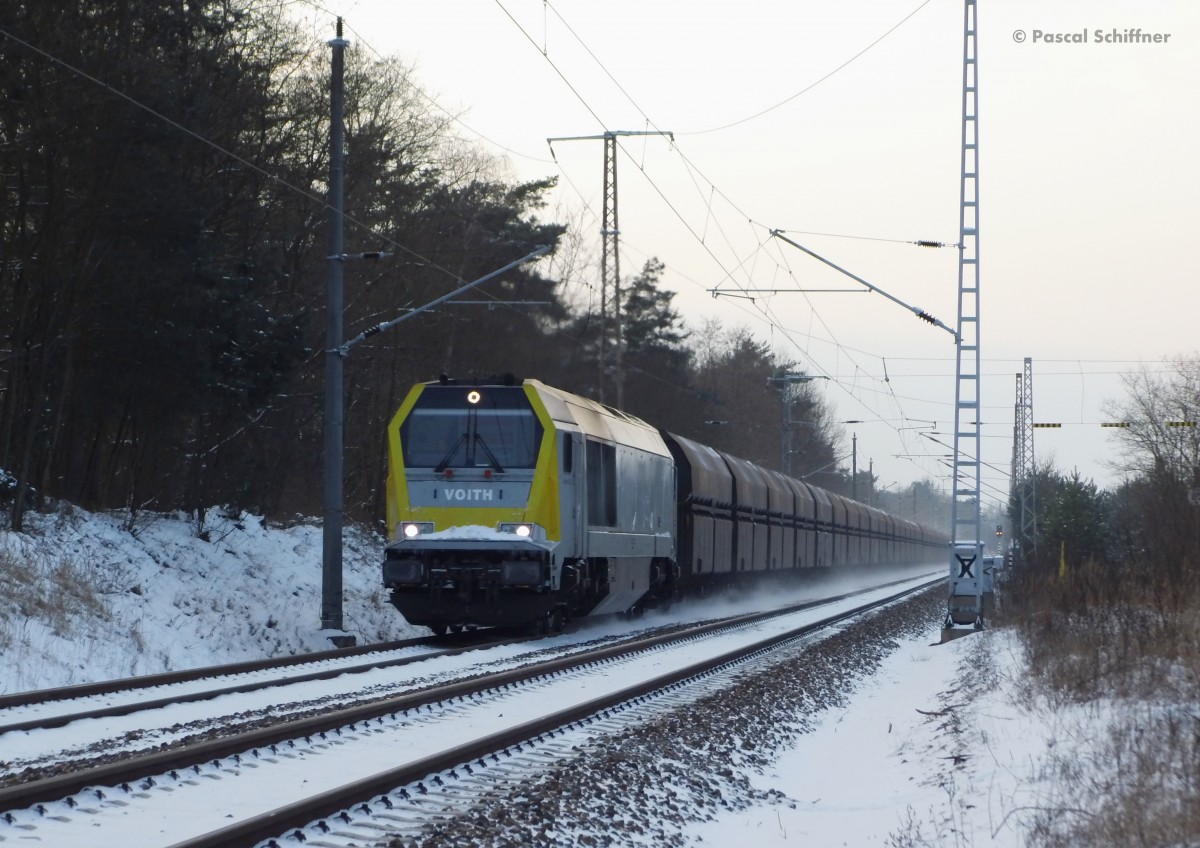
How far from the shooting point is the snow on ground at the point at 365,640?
331 inches

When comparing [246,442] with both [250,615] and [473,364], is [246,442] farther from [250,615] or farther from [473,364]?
[473,364]

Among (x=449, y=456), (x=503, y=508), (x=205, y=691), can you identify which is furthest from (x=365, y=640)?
(x=205, y=691)

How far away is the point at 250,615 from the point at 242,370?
14.9 feet

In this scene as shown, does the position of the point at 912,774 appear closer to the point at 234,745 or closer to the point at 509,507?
the point at 234,745

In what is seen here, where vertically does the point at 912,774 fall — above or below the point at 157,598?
below

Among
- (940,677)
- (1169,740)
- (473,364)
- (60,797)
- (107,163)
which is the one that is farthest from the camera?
(473,364)

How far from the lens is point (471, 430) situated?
19.0 meters

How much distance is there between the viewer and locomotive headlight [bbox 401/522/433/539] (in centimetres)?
1858

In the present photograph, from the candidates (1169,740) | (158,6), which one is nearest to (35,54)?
(158,6)

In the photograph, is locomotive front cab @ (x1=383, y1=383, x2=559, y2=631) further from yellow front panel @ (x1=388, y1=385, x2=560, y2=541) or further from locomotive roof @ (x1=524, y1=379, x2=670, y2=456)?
locomotive roof @ (x1=524, y1=379, x2=670, y2=456)

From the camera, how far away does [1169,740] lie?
7906 millimetres

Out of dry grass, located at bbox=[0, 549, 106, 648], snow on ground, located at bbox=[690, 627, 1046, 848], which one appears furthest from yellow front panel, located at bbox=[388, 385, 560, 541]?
snow on ground, located at bbox=[690, 627, 1046, 848]

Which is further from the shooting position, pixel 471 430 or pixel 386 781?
pixel 471 430

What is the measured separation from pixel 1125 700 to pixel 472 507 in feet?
34.6
